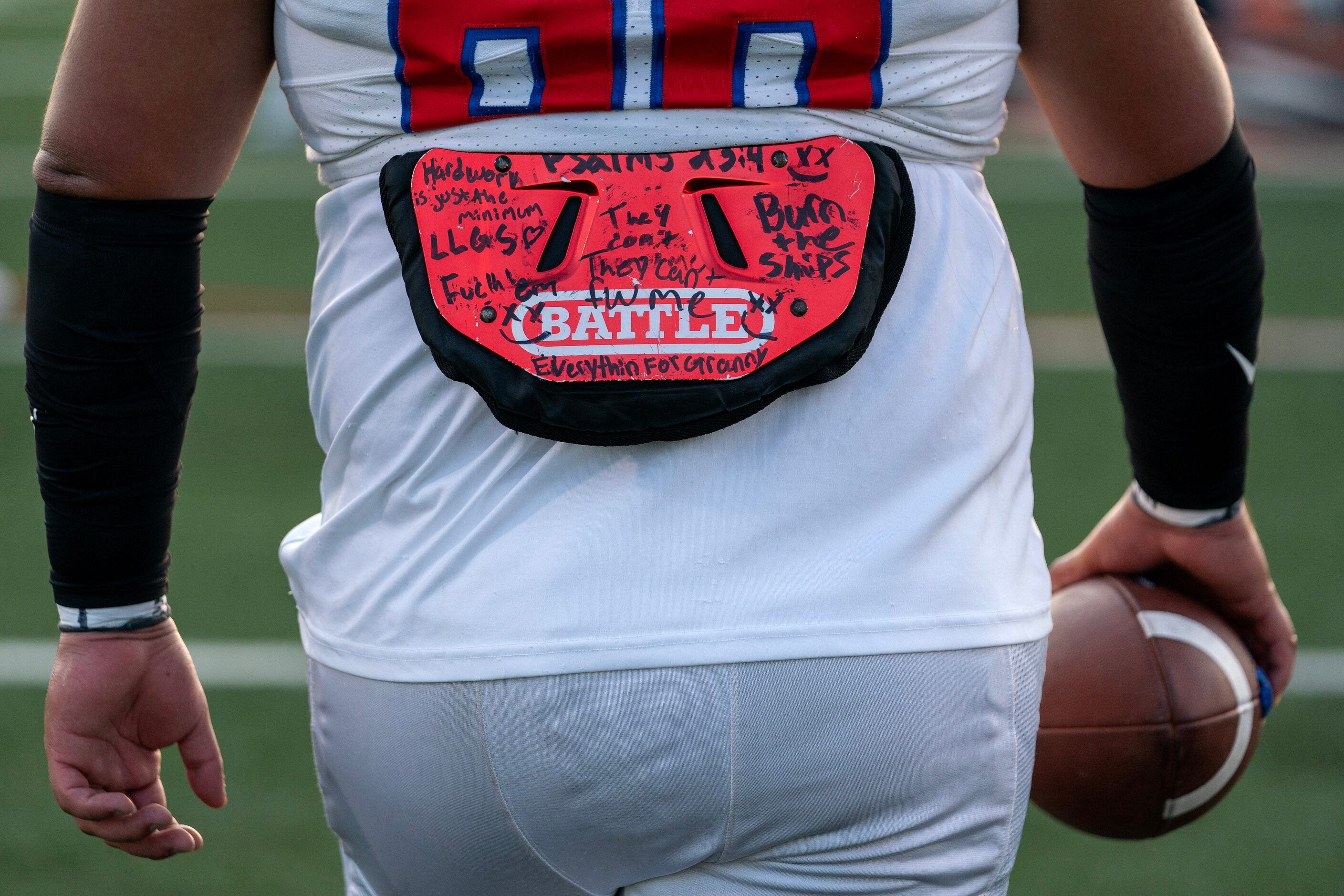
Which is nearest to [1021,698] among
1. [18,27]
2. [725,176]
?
[725,176]

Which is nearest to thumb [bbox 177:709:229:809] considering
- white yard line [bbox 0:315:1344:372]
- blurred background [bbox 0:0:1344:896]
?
blurred background [bbox 0:0:1344:896]

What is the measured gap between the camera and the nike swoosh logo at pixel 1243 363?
156 centimetres

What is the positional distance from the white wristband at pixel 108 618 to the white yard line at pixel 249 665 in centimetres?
287

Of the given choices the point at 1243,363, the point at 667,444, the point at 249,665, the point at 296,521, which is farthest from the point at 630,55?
the point at 296,521

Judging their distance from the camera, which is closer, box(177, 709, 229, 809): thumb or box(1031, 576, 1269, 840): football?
box(177, 709, 229, 809): thumb

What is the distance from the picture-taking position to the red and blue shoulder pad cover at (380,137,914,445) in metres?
1.14

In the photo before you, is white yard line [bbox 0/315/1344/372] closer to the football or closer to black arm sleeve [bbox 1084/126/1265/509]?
the football

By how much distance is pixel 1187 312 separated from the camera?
154 cm

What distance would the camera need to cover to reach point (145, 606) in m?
1.45

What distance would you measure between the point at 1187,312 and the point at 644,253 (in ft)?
2.18

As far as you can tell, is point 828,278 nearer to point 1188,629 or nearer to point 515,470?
point 515,470

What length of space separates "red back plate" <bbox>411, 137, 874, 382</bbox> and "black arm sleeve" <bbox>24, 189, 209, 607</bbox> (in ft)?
0.99

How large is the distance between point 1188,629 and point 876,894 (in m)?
0.87

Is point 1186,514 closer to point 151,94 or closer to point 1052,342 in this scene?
point 151,94
